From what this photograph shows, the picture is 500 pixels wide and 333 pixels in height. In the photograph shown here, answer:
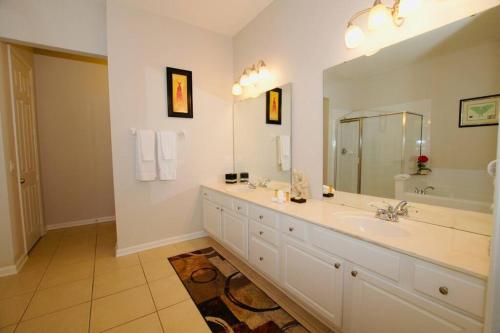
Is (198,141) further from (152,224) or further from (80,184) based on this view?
(80,184)

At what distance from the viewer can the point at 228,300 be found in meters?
1.85

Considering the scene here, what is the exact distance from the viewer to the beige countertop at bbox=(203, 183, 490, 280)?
3.05 ft

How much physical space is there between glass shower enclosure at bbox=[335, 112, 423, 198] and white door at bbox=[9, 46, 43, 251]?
3506 mm

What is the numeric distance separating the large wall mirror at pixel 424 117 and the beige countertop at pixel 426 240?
190mm

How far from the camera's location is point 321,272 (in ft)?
4.75

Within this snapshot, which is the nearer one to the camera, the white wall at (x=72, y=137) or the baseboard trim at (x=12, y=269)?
the baseboard trim at (x=12, y=269)

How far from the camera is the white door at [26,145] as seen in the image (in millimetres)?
2535

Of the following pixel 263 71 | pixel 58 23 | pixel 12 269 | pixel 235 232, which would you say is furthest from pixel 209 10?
pixel 12 269

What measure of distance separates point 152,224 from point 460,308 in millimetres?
2874

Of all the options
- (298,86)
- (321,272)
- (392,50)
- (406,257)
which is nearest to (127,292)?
(321,272)

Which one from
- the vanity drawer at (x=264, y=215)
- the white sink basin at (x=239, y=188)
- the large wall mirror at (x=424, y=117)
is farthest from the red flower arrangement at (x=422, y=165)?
the white sink basin at (x=239, y=188)

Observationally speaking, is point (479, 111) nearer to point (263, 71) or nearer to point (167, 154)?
point (263, 71)

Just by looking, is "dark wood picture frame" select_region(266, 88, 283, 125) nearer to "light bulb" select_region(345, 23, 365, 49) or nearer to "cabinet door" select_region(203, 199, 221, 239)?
"light bulb" select_region(345, 23, 365, 49)

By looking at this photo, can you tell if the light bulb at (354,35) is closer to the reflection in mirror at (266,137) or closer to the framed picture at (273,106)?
the reflection in mirror at (266,137)
